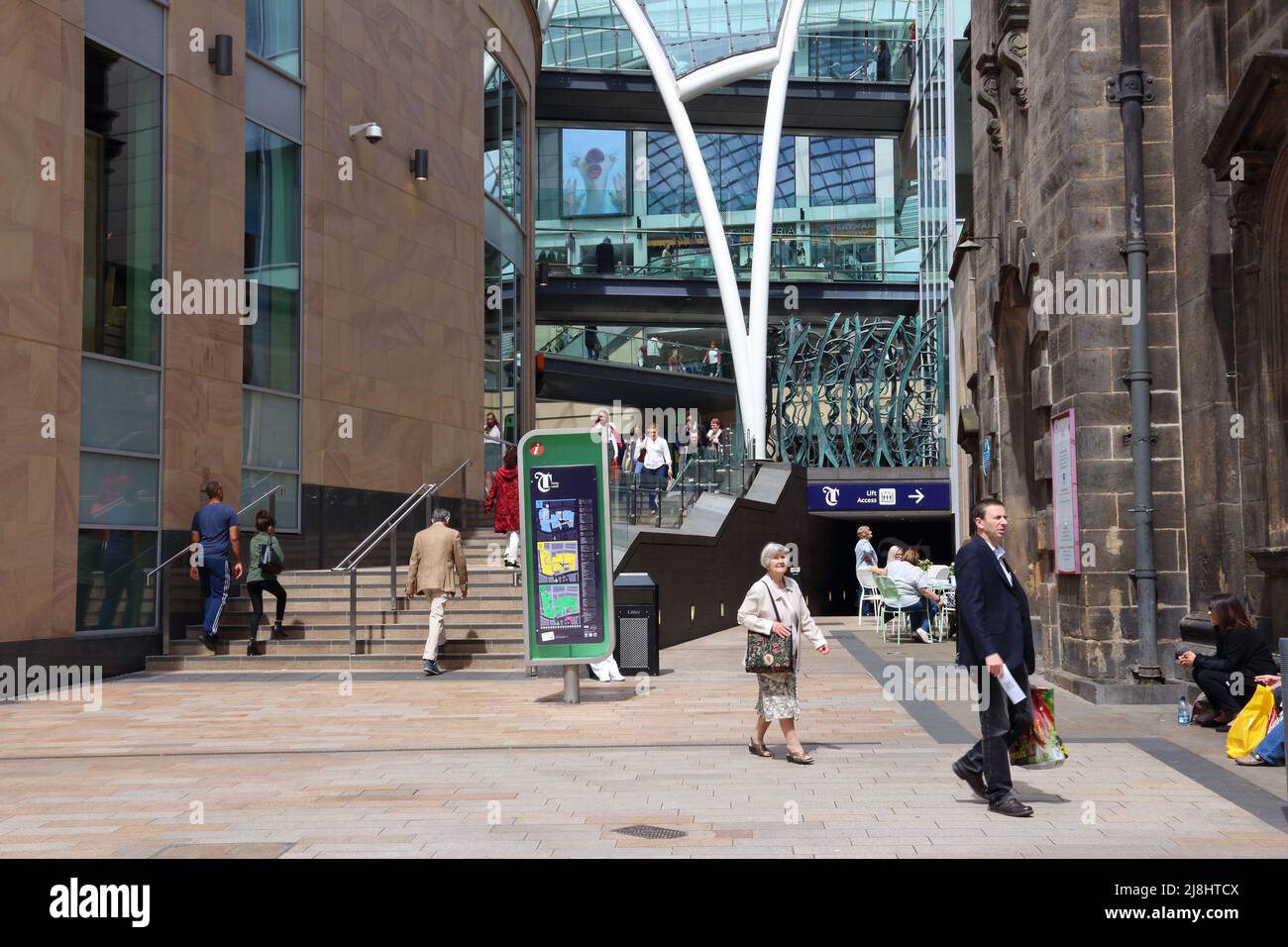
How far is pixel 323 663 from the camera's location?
16.9m

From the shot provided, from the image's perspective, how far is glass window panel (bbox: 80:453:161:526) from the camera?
15.9 meters

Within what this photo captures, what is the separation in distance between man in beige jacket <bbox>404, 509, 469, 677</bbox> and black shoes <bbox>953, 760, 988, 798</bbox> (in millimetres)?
8755

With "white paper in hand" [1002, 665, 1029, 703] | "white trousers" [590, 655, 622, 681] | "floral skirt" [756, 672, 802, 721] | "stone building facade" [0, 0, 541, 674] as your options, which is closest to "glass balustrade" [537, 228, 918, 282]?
"stone building facade" [0, 0, 541, 674]

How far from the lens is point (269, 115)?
2002 centimetres

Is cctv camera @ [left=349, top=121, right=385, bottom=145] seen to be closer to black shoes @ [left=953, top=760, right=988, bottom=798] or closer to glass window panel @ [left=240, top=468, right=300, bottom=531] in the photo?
glass window panel @ [left=240, top=468, right=300, bottom=531]

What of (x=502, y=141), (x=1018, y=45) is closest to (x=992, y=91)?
Result: (x=1018, y=45)

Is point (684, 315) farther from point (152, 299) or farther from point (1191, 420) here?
point (1191, 420)

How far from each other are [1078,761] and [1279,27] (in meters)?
5.80

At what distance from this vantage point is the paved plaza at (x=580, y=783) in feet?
22.7

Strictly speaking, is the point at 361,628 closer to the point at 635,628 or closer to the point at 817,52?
the point at 635,628

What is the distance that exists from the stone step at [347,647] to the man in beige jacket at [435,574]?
3.50 feet

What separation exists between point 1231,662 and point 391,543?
11.1 meters
